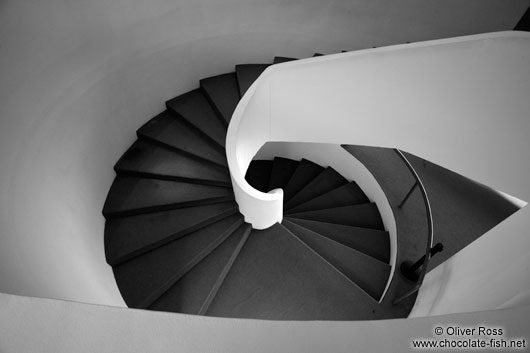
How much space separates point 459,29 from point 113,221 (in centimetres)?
575

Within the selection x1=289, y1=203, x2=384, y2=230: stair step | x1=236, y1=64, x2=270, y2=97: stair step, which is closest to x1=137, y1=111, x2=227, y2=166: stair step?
x1=236, y1=64, x2=270, y2=97: stair step

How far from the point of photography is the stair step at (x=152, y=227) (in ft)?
12.1

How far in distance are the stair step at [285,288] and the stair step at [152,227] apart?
64cm

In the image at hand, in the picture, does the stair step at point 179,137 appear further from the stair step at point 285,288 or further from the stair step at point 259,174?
the stair step at point 259,174

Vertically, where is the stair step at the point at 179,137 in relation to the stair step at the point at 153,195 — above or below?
above

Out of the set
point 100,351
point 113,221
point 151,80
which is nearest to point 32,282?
point 100,351

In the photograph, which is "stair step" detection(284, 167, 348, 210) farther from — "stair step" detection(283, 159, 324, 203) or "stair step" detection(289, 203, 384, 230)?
"stair step" detection(289, 203, 384, 230)

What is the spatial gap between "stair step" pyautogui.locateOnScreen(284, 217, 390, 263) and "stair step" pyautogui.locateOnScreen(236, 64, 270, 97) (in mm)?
2381

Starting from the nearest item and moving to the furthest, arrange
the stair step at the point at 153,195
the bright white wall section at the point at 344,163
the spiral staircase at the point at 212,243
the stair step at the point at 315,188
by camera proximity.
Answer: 1. the spiral staircase at the point at 212,243
2. the stair step at the point at 153,195
3. the bright white wall section at the point at 344,163
4. the stair step at the point at 315,188

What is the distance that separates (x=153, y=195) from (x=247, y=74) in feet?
8.18

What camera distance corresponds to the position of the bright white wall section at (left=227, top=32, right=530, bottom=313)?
92.4 inches

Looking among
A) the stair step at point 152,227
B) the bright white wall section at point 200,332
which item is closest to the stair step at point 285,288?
the stair step at point 152,227

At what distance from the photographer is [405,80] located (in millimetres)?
2873

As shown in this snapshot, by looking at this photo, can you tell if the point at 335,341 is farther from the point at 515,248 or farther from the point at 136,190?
the point at 136,190
